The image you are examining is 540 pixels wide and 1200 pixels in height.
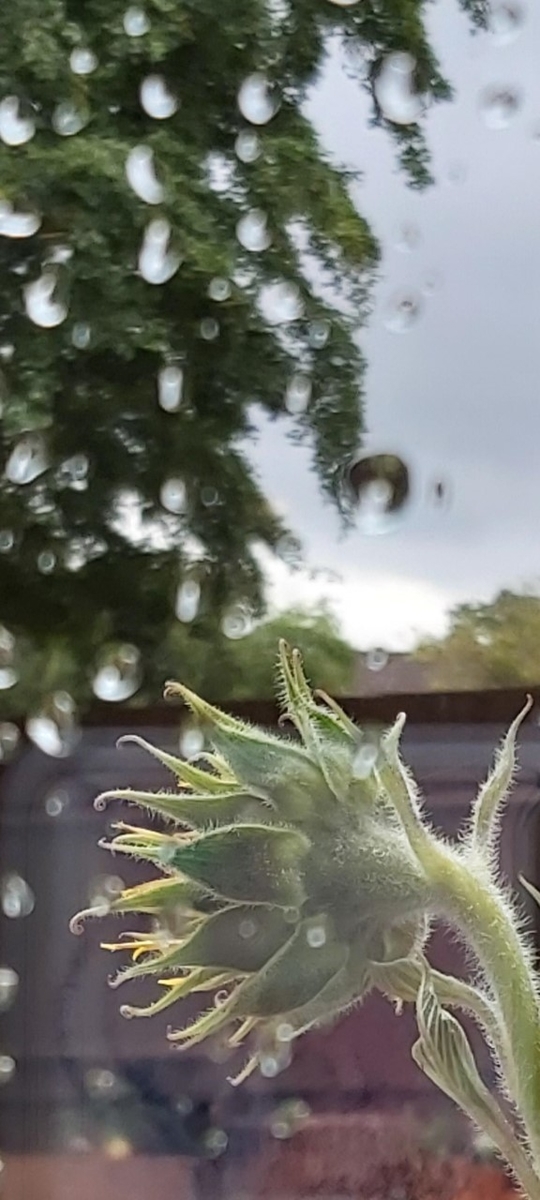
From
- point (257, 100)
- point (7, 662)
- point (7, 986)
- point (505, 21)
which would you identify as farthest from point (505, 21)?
point (7, 986)

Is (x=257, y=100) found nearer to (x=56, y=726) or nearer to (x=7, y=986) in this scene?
(x=56, y=726)

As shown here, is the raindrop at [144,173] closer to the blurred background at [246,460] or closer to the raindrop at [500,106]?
the blurred background at [246,460]

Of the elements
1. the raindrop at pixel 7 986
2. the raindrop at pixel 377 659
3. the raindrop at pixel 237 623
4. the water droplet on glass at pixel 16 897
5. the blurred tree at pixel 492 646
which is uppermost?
the blurred tree at pixel 492 646

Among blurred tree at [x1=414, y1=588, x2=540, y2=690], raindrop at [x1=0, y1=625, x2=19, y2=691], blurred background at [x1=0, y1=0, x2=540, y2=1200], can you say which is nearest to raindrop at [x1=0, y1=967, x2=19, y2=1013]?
blurred background at [x1=0, y1=0, x2=540, y2=1200]

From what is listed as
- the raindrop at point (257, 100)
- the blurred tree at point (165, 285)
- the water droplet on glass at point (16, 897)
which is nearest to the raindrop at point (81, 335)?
the blurred tree at point (165, 285)

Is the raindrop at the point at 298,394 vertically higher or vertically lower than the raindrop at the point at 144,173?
lower
